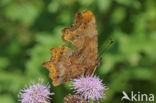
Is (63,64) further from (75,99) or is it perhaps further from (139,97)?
(139,97)

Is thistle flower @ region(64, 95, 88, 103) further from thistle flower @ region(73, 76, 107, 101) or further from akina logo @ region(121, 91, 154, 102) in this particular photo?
akina logo @ region(121, 91, 154, 102)

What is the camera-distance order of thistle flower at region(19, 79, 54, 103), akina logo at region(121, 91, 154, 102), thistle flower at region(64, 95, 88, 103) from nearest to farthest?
thistle flower at region(64, 95, 88, 103) < thistle flower at region(19, 79, 54, 103) < akina logo at region(121, 91, 154, 102)

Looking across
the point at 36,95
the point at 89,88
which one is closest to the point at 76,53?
the point at 89,88

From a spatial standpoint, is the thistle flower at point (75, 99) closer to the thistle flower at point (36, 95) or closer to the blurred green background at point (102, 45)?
the thistle flower at point (36, 95)

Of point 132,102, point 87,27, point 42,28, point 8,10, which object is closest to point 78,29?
point 87,27

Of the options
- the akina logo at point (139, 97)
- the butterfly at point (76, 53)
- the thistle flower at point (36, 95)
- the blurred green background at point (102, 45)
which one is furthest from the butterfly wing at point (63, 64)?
the akina logo at point (139, 97)

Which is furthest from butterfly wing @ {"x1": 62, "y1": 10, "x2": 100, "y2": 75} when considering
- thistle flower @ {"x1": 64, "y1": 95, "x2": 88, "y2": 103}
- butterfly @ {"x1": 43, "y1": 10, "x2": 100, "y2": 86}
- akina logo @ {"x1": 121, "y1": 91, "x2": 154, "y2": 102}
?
akina logo @ {"x1": 121, "y1": 91, "x2": 154, "y2": 102}
